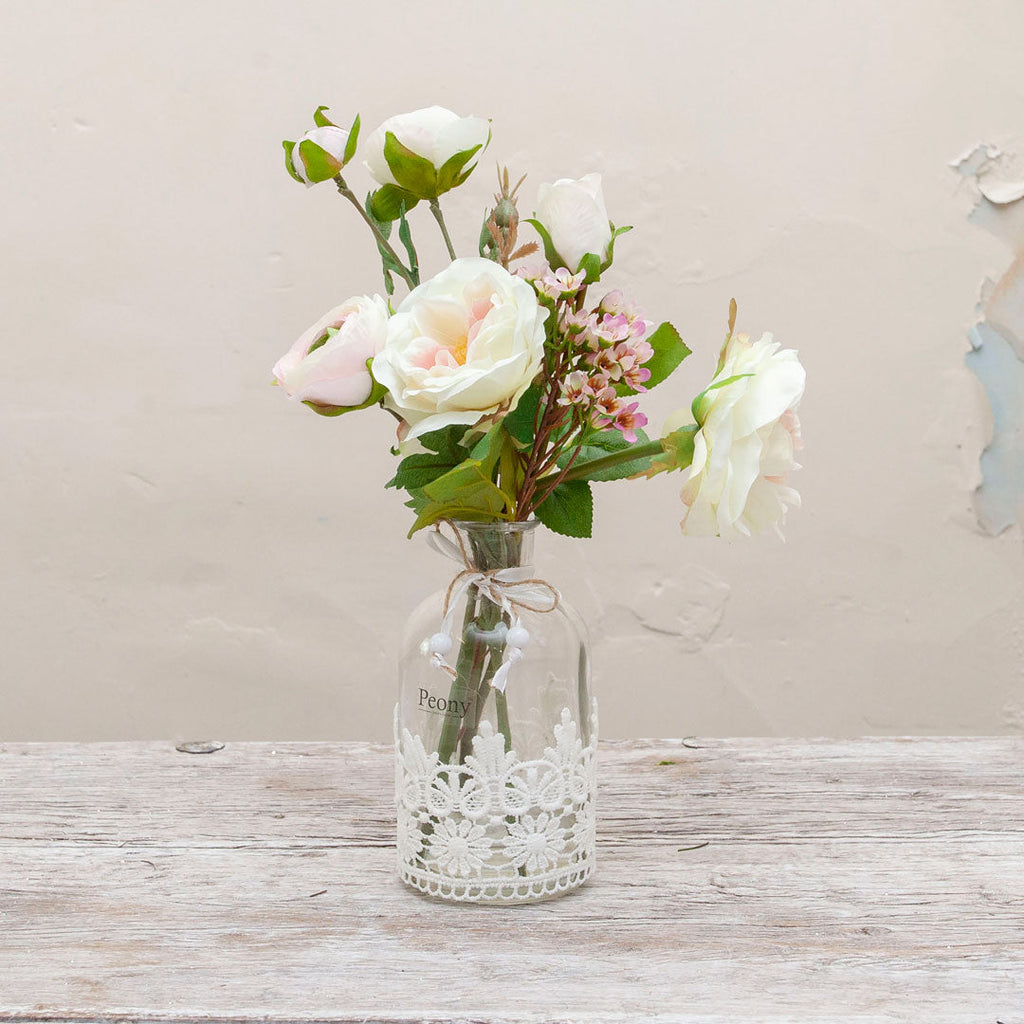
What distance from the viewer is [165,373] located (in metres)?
1.77

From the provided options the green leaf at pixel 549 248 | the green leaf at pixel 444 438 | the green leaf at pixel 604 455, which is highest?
the green leaf at pixel 549 248

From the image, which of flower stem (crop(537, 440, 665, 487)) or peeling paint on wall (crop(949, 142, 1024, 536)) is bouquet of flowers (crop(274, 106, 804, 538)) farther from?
peeling paint on wall (crop(949, 142, 1024, 536))

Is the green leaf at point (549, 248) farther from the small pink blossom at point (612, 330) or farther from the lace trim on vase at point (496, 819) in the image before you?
the lace trim on vase at point (496, 819)

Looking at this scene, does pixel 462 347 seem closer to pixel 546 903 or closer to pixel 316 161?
pixel 316 161

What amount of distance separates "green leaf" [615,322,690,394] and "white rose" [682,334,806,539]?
0.14 ft

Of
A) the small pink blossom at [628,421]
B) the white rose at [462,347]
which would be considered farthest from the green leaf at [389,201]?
the small pink blossom at [628,421]

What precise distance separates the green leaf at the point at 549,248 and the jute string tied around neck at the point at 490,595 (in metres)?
0.19

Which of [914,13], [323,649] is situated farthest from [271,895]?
[914,13]

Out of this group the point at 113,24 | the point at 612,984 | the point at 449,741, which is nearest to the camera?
the point at 612,984

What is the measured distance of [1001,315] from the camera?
180 cm

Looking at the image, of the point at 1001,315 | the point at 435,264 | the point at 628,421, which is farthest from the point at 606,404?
the point at 1001,315

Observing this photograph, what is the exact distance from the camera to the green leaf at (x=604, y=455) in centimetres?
78

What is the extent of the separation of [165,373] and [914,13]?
1274 millimetres

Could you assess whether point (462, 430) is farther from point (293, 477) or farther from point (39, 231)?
point (39, 231)
